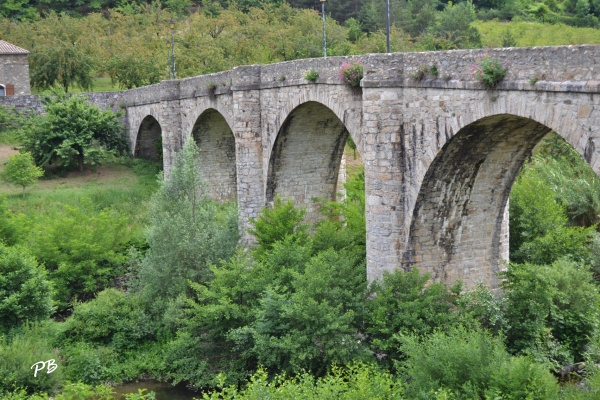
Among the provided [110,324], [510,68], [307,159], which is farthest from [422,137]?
[110,324]

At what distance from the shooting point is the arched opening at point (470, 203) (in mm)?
16250

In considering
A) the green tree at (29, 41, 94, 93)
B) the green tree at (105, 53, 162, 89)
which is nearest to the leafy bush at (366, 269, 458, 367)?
the green tree at (105, 53, 162, 89)

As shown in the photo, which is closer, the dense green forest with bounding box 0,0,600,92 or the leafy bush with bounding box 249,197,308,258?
the leafy bush with bounding box 249,197,308,258

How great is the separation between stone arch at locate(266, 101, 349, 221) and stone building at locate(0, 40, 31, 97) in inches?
1230

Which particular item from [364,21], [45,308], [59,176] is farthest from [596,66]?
[364,21]

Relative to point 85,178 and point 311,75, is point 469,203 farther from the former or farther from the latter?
point 85,178

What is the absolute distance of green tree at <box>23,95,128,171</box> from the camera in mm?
38188

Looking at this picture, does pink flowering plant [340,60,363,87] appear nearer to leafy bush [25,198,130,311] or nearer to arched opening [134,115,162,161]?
leafy bush [25,198,130,311]

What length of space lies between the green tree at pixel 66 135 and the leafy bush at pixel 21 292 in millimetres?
15993

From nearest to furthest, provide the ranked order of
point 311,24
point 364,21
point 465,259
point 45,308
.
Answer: point 465,259
point 45,308
point 311,24
point 364,21

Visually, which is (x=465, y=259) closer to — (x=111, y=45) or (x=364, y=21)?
(x=111, y=45)

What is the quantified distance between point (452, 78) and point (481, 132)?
1252mm

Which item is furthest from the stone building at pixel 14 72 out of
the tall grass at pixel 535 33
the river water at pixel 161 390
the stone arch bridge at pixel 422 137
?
the river water at pixel 161 390

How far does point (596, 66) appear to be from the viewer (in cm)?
1209
